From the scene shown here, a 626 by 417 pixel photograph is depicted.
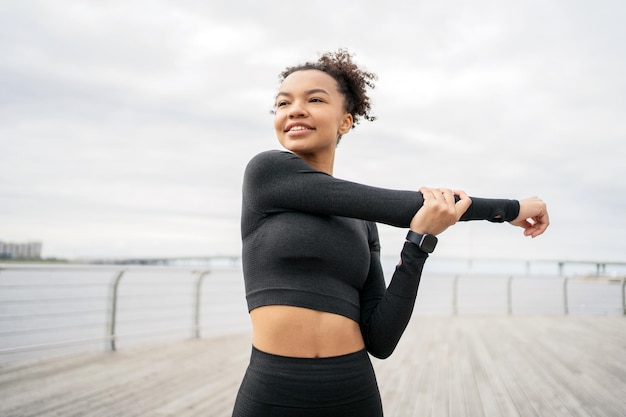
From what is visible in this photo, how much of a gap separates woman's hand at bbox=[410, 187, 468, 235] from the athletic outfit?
0.07ft

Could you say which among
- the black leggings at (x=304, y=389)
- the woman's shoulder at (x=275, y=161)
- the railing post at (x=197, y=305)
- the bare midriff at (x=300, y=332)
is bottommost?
the railing post at (x=197, y=305)

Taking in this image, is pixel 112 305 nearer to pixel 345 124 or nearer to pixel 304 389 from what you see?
pixel 345 124

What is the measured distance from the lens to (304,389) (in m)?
0.87

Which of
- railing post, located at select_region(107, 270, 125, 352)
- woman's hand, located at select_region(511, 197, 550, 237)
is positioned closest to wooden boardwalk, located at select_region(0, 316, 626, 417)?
railing post, located at select_region(107, 270, 125, 352)

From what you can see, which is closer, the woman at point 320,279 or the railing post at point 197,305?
the woman at point 320,279

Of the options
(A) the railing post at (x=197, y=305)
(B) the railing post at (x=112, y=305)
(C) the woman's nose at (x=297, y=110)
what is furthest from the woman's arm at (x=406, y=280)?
(A) the railing post at (x=197, y=305)

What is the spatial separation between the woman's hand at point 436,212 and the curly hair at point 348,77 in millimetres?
405

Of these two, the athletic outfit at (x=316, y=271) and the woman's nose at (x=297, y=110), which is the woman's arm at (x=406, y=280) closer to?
the athletic outfit at (x=316, y=271)

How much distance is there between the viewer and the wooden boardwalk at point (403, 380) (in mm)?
3488

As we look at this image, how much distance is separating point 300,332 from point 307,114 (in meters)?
0.46

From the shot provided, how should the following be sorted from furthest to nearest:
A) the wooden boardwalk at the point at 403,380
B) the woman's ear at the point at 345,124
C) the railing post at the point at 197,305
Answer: the railing post at the point at 197,305 < the wooden boardwalk at the point at 403,380 < the woman's ear at the point at 345,124

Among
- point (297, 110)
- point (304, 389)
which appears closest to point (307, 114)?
point (297, 110)

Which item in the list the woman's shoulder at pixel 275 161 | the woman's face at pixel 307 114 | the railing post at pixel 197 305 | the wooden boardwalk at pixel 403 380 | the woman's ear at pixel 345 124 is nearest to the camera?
the woman's shoulder at pixel 275 161

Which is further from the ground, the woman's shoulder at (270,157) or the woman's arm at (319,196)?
the woman's shoulder at (270,157)
